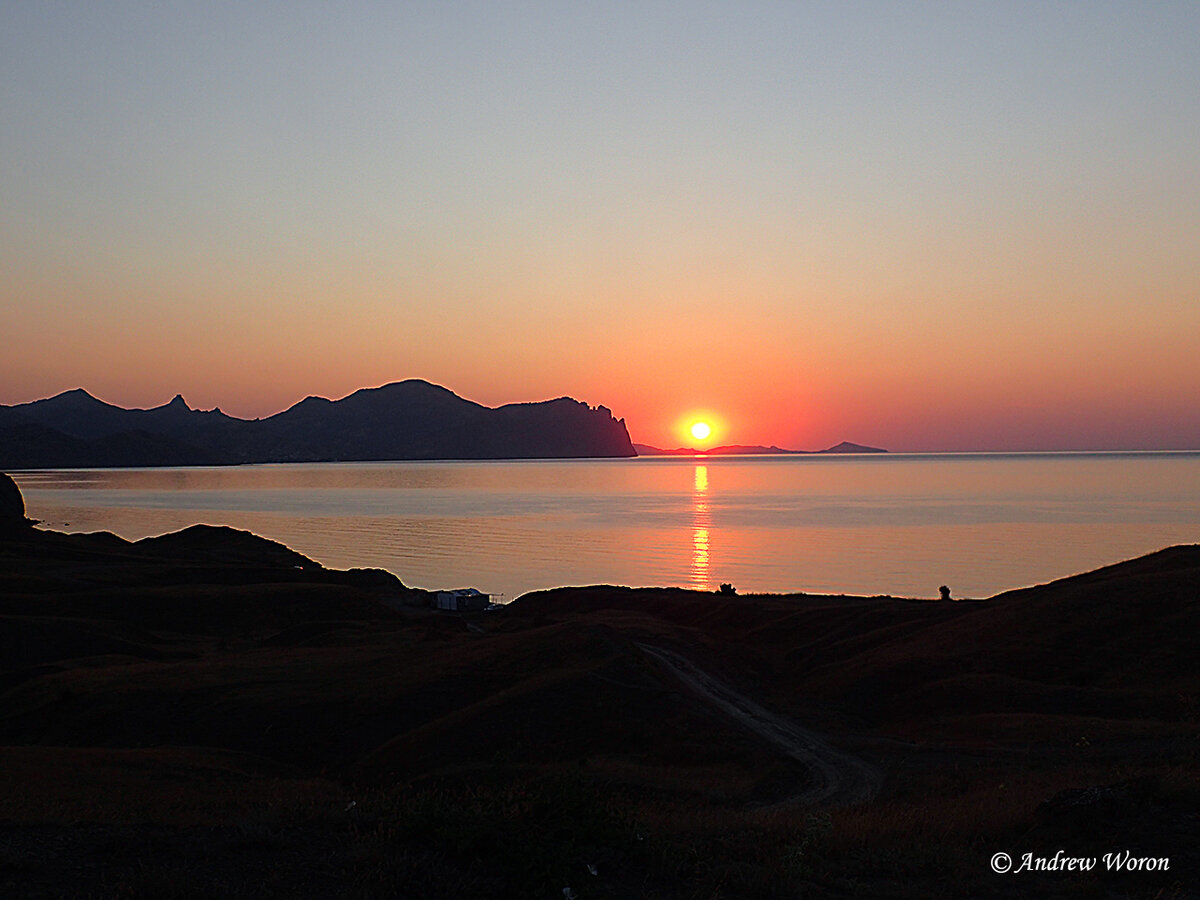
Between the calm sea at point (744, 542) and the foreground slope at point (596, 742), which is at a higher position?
the foreground slope at point (596, 742)

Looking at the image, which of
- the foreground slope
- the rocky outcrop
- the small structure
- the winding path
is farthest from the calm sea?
the winding path

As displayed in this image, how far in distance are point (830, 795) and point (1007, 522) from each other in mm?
149454

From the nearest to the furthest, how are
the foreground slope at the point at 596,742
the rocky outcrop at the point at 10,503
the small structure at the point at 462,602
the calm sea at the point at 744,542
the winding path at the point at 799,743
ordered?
1. the foreground slope at the point at 596,742
2. the winding path at the point at 799,743
3. the small structure at the point at 462,602
4. the calm sea at the point at 744,542
5. the rocky outcrop at the point at 10,503

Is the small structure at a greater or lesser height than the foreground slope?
lesser

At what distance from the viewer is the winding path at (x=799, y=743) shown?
24562mm

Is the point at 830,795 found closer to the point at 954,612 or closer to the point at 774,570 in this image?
the point at 954,612

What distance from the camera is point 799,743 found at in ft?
104

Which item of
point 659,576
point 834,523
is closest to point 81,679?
point 659,576

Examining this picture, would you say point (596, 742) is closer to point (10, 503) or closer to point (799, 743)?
point (799, 743)

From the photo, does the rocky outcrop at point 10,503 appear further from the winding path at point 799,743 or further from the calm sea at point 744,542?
the winding path at point 799,743

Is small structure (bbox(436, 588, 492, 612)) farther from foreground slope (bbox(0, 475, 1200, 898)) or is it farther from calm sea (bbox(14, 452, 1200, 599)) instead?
calm sea (bbox(14, 452, 1200, 599))

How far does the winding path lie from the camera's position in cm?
2456

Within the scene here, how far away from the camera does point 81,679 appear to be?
4122 cm

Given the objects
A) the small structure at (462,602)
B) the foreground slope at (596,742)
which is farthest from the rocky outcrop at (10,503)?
the small structure at (462,602)
